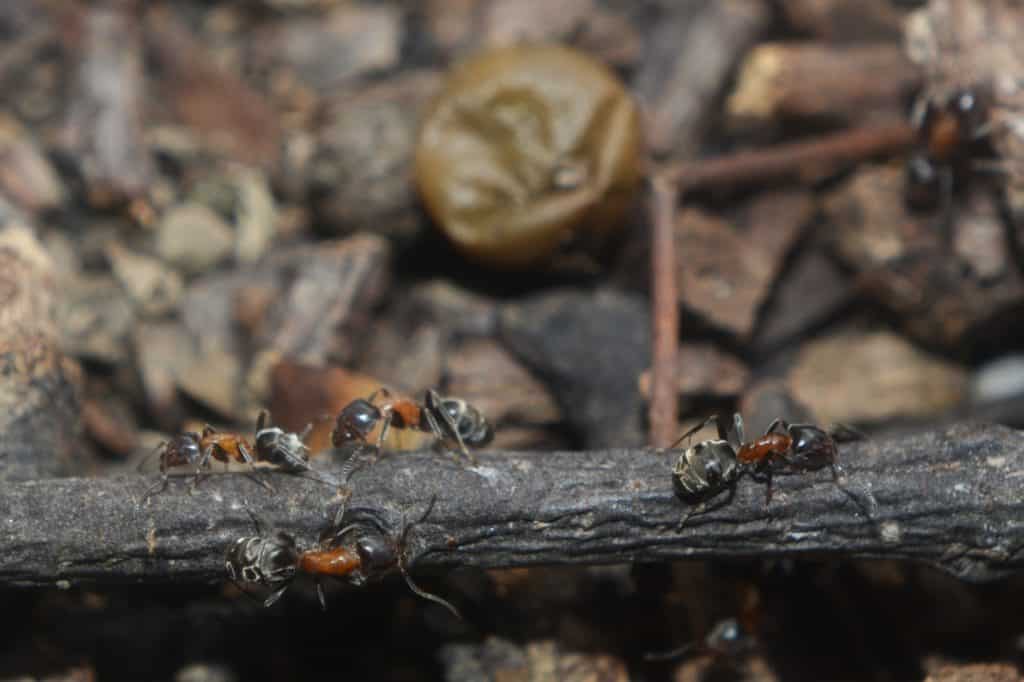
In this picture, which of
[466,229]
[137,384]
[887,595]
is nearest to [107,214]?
[137,384]

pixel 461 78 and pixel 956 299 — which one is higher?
pixel 461 78

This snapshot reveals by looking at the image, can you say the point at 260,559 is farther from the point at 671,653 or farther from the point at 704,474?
the point at 671,653

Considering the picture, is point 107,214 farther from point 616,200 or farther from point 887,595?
point 887,595

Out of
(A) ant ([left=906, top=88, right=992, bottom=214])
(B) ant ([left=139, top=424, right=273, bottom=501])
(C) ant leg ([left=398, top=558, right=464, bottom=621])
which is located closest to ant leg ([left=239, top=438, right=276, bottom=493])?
(B) ant ([left=139, top=424, right=273, bottom=501])

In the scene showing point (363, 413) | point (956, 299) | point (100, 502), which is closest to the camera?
point (100, 502)

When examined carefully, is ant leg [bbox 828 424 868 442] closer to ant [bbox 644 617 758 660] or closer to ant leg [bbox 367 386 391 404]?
ant [bbox 644 617 758 660]
